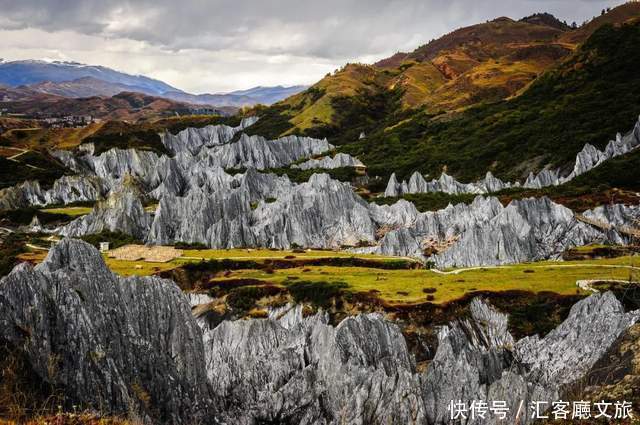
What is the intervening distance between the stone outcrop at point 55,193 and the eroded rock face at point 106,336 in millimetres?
104576

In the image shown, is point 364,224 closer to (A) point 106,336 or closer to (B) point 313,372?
(B) point 313,372

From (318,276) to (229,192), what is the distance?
58224 millimetres

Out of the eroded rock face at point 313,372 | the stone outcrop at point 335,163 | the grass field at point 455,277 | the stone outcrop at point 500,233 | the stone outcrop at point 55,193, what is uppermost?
the stone outcrop at point 335,163

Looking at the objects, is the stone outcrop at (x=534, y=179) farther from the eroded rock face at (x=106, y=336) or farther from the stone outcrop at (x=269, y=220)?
the eroded rock face at (x=106, y=336)

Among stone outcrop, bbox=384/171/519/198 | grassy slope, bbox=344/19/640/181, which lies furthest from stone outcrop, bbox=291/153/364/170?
stone outcrop, bbox=384/171/519/198

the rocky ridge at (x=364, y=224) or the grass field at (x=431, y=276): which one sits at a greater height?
the rocky ridge at (x=364, y=224)

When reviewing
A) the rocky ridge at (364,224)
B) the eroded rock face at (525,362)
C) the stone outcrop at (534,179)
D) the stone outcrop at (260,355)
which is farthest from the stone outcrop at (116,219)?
the eroded rock face at (525,362)

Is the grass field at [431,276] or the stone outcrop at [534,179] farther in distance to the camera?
the stone outcrop at [534,179]

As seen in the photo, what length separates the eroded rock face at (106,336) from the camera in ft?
99.3

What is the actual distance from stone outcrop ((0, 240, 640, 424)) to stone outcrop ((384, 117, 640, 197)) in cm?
8779

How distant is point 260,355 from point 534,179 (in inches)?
4130

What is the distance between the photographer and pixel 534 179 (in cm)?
14025

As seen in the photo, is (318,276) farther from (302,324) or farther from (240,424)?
(240,424)

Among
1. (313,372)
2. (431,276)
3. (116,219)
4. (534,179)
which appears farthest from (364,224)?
(313,372)
